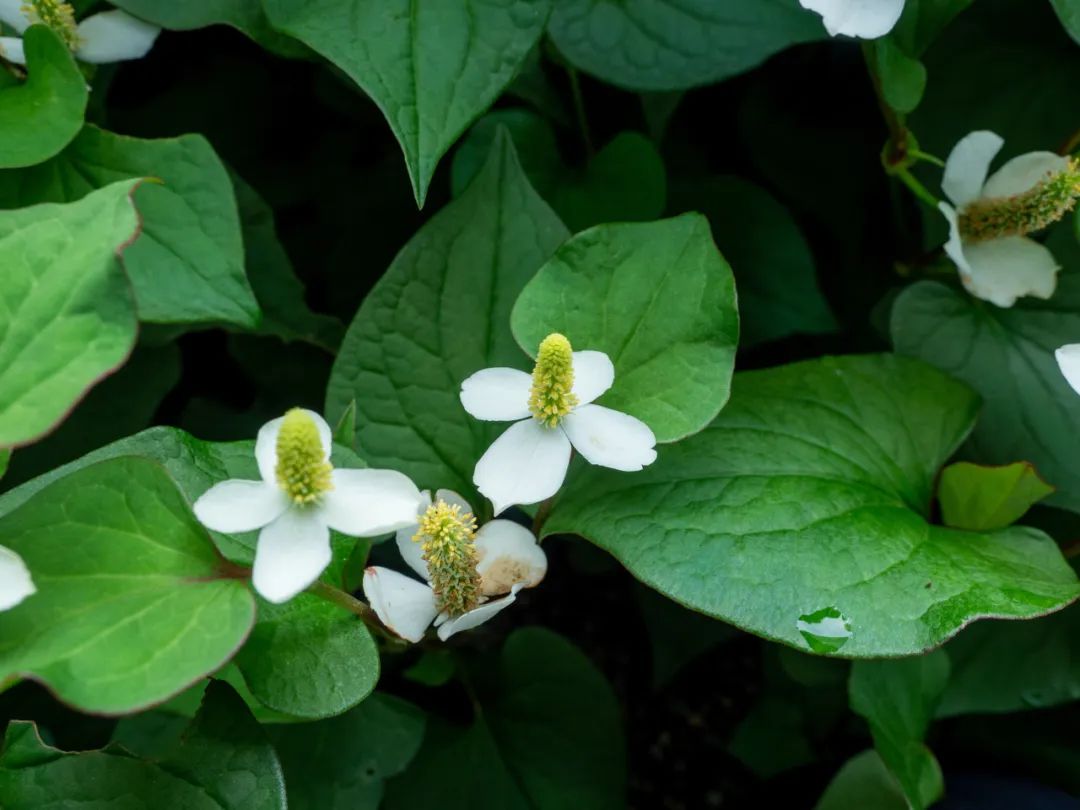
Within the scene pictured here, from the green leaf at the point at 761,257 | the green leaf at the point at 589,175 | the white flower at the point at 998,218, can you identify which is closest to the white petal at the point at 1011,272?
the white flower at the point at 998,218

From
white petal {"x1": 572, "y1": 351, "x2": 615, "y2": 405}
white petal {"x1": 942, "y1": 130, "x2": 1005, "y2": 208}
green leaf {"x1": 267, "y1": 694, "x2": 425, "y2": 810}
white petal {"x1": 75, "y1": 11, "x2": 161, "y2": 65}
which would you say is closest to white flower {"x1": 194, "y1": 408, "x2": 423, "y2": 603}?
white petal {"x1": 572, "y1": 351, "x2": 615, "y2": 405}

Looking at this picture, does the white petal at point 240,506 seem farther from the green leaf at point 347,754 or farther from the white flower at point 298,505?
the green leaf at point 347,754

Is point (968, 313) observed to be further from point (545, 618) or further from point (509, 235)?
point (545, 618)

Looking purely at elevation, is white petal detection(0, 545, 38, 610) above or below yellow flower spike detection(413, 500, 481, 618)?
above

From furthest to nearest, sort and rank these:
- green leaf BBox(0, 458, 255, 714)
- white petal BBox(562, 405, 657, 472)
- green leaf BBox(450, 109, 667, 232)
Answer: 1. green leaf BBox(450, 109, 667, 232)
2. white petal BBox(562, 405, 657, 472)
3. green leaf BBox(0, 458, 255, 714)

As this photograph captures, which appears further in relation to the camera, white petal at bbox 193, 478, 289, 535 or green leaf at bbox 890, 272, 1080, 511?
green leaf at bbox 890, 272, 1080, 511

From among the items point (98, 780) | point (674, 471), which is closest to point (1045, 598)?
point (674, 471)

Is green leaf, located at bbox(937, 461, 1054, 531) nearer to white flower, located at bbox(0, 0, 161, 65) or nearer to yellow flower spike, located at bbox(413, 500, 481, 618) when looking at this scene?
yellow flower spike, located at bbox(413, 500, 481, 618)
